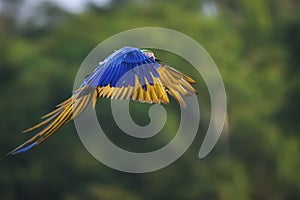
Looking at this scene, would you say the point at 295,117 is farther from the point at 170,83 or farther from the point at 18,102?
the point at 170,83

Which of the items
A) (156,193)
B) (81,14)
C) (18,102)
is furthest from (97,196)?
(81,14)

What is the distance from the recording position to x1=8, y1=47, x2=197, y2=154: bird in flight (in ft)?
26.1

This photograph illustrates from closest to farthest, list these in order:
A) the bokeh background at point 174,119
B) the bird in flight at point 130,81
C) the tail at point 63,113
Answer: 1. the tail at point 63,113
2. the bird in flight at point 130,81
3. the bokeh background at point 174,119

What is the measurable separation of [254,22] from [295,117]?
8.72m

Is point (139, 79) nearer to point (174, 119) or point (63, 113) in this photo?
point (63, 113)

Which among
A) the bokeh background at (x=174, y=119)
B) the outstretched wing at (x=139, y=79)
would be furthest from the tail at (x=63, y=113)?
the bokeh background at (x=174, y=119)

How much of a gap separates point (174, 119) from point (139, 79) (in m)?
20.0

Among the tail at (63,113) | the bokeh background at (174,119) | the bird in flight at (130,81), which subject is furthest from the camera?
the bokeh background at (174,119)

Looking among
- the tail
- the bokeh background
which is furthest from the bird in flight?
the bokeh background

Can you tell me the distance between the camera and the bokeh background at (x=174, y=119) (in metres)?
27.7

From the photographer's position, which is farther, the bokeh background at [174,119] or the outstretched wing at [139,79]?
the bokeh background at [174,119]

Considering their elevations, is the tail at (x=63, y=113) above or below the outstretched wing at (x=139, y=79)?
below

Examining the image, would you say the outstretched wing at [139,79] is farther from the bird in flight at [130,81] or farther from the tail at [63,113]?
the tail at [63,113]

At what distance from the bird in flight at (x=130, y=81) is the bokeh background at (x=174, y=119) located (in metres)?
18.2
